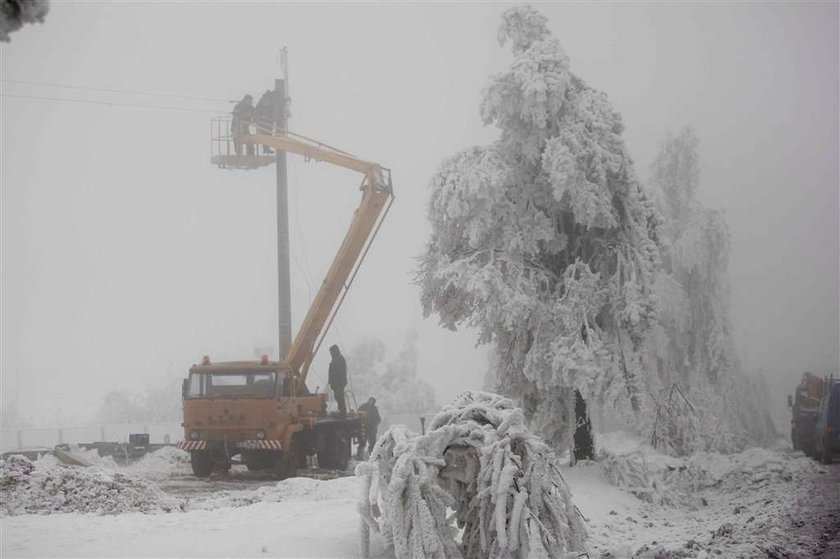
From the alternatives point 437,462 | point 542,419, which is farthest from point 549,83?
point 437,462

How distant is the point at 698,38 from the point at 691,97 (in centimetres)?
1803

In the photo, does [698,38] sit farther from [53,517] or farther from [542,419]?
[53,517]

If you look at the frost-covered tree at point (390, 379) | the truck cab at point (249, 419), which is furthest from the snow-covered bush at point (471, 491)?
the frost-covered tree at point (390, 379)

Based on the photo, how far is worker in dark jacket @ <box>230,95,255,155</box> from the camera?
25.2 m

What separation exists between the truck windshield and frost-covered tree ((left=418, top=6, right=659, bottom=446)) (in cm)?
474

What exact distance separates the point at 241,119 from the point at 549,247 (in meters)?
12.8

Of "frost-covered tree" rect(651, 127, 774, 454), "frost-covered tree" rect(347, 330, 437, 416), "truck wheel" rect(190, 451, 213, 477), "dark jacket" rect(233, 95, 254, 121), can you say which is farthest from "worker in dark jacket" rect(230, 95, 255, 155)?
"frost-covered tree" rect(347, 330, 437, 416)

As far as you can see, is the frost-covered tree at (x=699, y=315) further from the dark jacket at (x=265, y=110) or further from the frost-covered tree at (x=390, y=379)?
the frost-covered tree at (x=390, y=379)

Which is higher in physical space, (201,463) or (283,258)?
(283,258)

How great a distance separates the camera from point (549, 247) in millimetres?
16688

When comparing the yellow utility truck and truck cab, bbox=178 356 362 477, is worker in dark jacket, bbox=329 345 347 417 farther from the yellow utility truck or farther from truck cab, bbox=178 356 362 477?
truck cab, bbox=178 356 362 477

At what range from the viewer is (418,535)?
732 centimetres

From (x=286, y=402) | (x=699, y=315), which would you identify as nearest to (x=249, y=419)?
(x=286, y=402)

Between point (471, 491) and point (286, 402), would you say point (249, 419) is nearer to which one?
point (286, 402)
